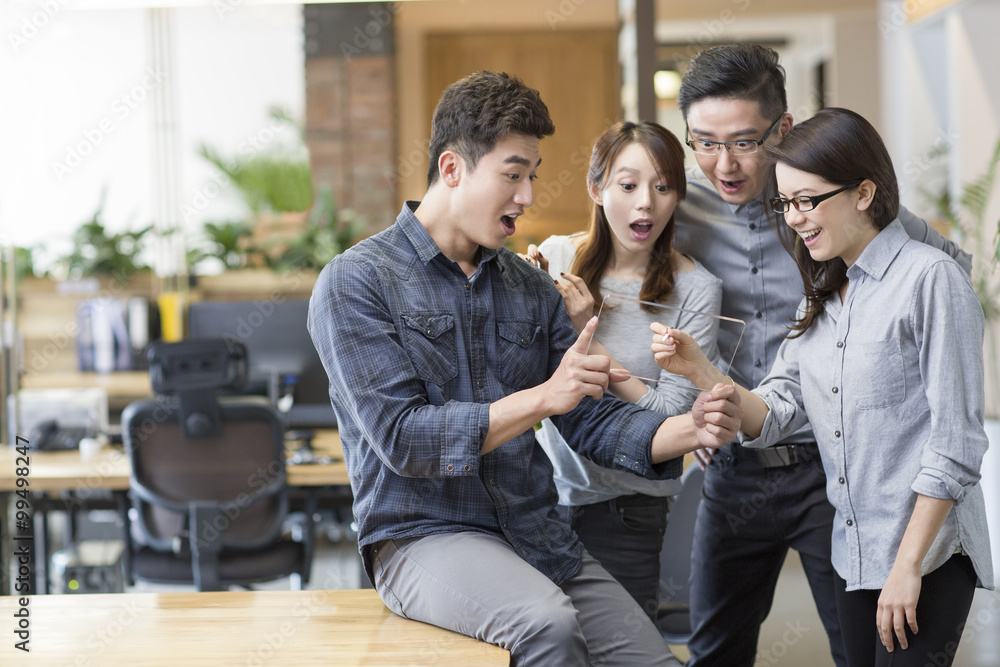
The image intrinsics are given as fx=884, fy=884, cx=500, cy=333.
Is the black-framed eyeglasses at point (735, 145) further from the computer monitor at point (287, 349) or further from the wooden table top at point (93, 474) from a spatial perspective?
the computer monitor at point (287, 349)

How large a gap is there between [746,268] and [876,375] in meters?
0.49

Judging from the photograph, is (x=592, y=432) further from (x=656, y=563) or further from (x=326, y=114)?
Result: (x=326, y=114)

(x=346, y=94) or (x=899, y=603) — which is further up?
(x=346, y=94)

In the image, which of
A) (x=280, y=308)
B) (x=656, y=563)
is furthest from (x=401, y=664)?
(x=280, y=308)

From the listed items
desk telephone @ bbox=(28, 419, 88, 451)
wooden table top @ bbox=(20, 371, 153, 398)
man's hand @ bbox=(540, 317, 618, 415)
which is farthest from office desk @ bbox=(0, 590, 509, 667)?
wooden table top @ bbox=(20, 371, 153, 398)

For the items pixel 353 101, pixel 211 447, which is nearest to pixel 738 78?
pixel 211 447

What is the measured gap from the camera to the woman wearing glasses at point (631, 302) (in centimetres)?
186

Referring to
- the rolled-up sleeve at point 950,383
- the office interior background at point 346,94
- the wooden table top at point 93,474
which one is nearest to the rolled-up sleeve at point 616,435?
the rolled-up sleeve at point 950,383

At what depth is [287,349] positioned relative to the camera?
3.86 m

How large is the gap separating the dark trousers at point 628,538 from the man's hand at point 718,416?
0.34 m

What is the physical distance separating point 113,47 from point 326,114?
5.80 feet

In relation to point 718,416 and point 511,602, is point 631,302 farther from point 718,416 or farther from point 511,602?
point 511,602

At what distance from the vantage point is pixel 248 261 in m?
5.74

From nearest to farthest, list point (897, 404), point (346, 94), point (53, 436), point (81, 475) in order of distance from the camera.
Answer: point (897, 404) → point (81, 475) → point (53, 436) → point (346, 94)
